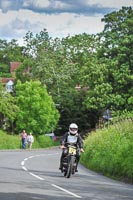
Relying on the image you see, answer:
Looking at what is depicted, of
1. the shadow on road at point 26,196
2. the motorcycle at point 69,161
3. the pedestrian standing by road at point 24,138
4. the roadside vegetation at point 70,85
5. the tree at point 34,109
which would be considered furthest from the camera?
the tree at point 34,109

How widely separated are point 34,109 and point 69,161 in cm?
5487

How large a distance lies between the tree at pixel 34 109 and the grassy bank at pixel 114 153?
43.4 meters

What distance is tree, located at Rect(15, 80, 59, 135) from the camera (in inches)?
2958

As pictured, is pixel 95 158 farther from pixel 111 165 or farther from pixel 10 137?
pixel 10 137

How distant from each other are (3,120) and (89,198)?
62.9m

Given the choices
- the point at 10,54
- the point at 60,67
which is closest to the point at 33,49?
the point at 60,67

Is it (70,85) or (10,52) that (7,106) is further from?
(10,52)

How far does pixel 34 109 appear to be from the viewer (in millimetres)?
75875

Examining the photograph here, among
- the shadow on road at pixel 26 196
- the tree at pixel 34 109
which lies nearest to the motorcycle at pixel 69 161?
the shadow on road at pixel 26 196

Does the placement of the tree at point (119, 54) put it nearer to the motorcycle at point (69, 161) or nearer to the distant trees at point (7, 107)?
the distant trees at point (7, 107)

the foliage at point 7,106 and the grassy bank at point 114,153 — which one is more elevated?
the foliage at point 7,106

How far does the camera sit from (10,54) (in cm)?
15288

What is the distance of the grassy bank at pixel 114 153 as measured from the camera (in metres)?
21.7

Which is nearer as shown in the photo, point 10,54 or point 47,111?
point 47,111
